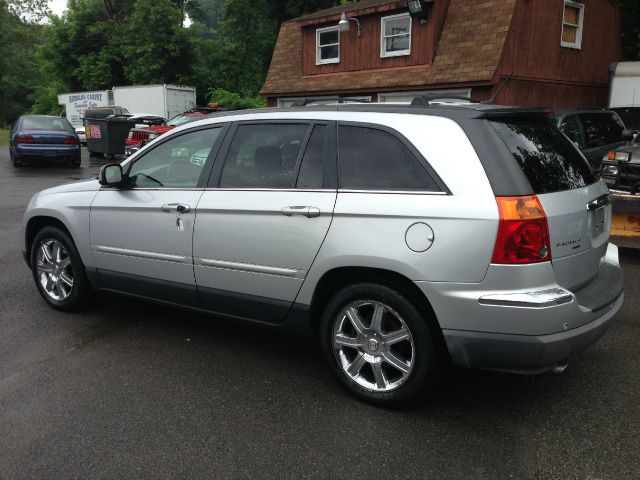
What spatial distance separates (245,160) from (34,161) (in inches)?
629

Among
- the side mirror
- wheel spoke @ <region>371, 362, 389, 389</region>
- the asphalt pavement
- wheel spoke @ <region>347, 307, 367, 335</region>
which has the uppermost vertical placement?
the side mirror

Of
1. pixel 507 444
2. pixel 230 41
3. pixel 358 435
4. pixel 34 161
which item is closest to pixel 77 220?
pixel 358 435

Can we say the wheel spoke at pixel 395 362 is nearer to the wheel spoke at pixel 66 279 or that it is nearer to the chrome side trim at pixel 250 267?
the chrome side trim at pixel 250 267

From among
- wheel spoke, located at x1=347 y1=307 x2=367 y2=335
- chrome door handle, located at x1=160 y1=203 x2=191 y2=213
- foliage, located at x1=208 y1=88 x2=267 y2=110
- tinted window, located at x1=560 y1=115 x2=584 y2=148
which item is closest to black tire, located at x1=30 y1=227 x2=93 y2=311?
chrome door handle, located at x1=160 y1=203 x2=191 y2=213

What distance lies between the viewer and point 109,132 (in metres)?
20.2

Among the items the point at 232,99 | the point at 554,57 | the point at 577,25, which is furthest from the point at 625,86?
the point at 232,99

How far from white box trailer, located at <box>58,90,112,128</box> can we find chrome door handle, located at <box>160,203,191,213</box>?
31.6m

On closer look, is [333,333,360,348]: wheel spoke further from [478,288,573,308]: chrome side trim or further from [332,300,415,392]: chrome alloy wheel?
[478,288,573,308]: chrome side trim

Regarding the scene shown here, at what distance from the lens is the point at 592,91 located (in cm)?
1988

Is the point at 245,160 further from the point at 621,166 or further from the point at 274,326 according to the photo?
the point at 621,166

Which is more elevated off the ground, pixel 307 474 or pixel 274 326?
pixel 274 326

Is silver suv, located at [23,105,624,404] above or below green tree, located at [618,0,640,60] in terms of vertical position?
below

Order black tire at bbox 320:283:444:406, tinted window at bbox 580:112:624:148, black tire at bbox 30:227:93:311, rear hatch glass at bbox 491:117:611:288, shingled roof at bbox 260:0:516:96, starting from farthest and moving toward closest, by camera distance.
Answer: shingled roof at bbox 260:0:516:96 → tinted window at bbox 580:112:624:148 → black tire at bbox 30:227:93:311 → black tire at bbox 320:283:444:406 → rear hatch glass at bbox 491:117:611:288

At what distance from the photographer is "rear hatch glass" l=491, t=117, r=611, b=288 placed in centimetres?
293
